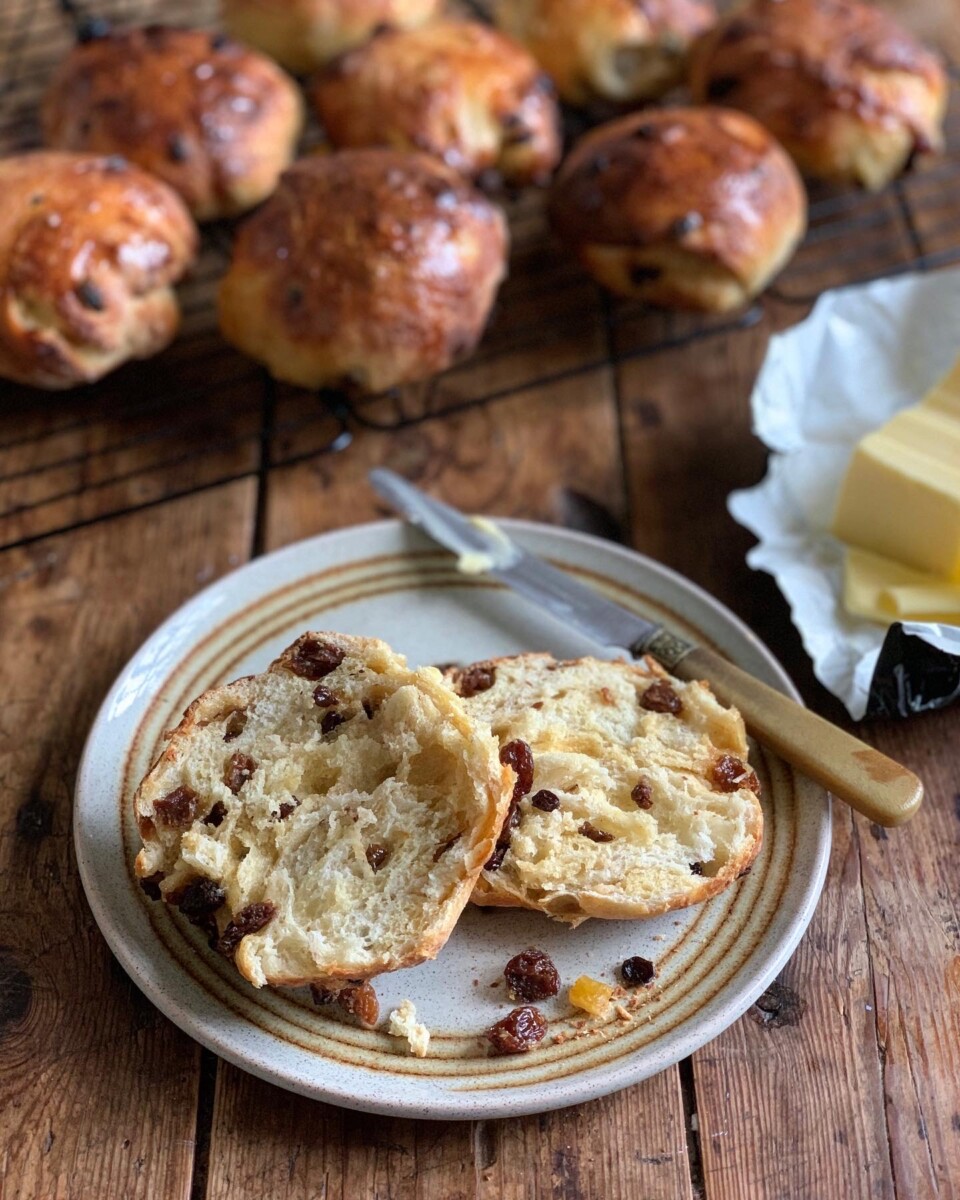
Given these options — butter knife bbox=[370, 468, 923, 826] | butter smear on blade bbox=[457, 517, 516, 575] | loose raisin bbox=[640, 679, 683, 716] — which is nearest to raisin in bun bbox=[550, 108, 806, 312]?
butter knife bbox=[370, 468, 923, 826]

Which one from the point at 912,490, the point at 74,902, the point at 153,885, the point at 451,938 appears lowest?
the point at 74,902

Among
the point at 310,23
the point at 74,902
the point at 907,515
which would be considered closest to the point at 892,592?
the point at 907,515

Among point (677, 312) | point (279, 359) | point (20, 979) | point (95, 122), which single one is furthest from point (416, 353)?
point (20, 979)

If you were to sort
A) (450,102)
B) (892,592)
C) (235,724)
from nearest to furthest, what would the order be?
(235,724) < (892,592) < (450,102)

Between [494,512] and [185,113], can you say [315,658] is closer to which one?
[494,512]

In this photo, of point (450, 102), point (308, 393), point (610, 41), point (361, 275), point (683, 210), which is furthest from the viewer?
point (610, 41)

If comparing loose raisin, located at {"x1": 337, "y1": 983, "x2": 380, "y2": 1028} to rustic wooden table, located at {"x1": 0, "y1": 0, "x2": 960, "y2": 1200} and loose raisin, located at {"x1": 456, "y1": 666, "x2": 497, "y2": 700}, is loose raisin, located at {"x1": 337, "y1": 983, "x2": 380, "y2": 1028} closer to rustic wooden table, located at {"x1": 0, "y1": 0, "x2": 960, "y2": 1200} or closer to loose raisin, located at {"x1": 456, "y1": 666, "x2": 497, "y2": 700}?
rustic wooden table, located at {"x1": 0, "y1": 0, "x2": 960, "y2": 1200}

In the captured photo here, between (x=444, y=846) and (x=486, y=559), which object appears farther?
(x=486, y=559)

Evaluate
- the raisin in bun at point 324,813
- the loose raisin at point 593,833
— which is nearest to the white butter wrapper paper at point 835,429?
the loose raisin at point 593,833
